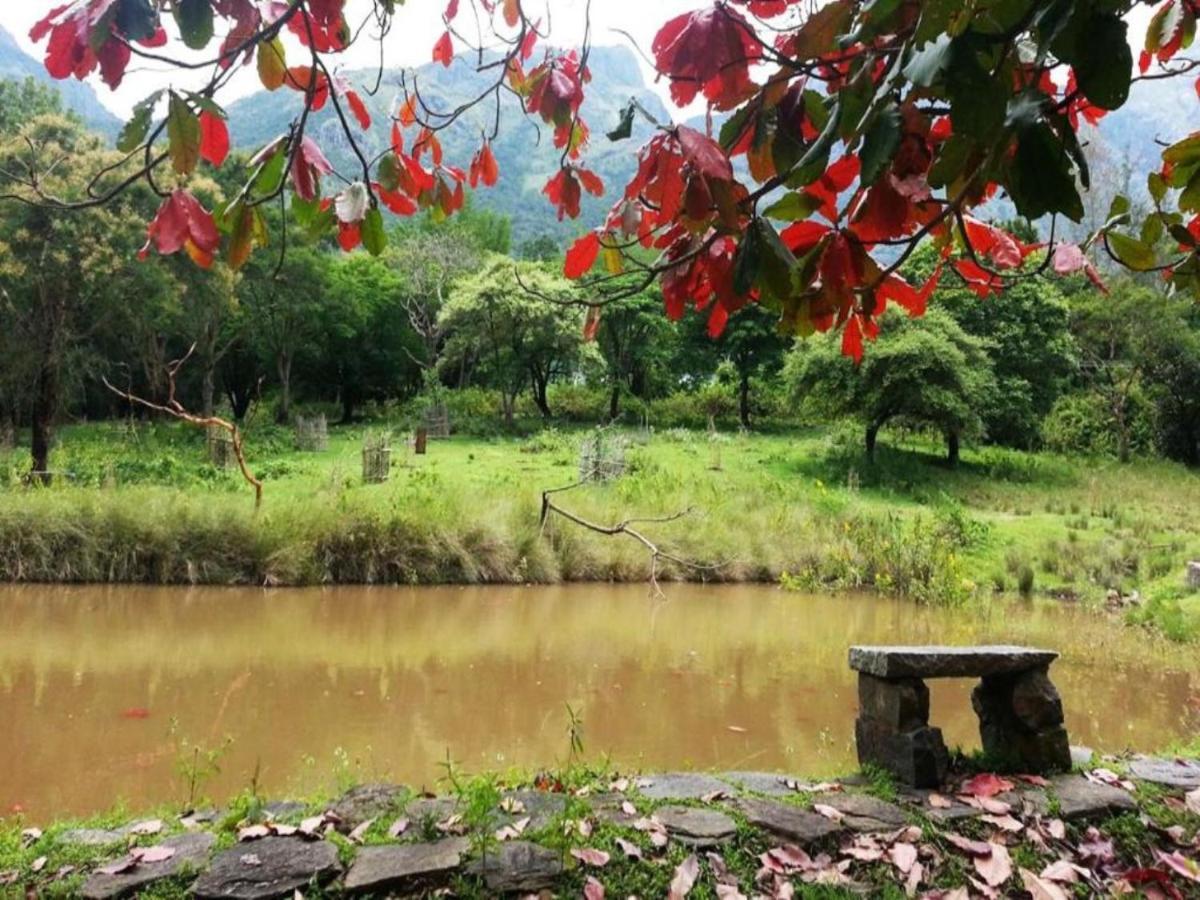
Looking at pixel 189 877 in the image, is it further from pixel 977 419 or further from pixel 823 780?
pixel 977 419

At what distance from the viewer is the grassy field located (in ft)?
25.1

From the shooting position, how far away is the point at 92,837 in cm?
204

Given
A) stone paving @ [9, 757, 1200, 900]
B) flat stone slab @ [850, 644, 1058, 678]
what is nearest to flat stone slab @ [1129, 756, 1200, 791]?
stone paving @ [9, 757, 1200, 900]

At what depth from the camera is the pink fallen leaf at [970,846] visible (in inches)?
78.7

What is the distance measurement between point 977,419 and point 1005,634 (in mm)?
8363

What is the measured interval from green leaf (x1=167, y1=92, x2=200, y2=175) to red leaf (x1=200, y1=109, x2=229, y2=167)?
4cm

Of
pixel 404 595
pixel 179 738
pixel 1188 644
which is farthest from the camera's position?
pixel 404 595

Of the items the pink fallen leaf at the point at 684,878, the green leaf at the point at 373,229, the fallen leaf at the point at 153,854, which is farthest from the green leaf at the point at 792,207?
the fallen leaf at the point at 153,854

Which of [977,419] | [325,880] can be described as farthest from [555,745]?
[977,419]

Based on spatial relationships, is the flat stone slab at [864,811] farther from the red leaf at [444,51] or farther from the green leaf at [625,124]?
the red leaf at [444,51]

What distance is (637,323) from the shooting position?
21969 mm

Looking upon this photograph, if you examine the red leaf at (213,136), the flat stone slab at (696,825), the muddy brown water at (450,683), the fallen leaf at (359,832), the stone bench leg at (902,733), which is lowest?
the muddy brown water at (450,683)

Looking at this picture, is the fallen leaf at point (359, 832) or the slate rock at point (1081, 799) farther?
the slate rock at point (1081, 799)

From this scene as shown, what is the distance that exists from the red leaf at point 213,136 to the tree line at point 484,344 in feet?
22.7
